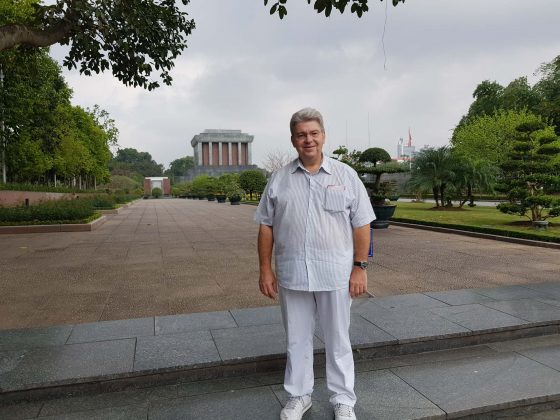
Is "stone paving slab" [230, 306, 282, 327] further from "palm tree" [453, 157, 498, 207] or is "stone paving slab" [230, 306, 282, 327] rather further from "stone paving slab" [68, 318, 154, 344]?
"palm tree" [453, 157, 498, 207]

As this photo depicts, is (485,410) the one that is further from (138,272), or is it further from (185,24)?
(185,24)

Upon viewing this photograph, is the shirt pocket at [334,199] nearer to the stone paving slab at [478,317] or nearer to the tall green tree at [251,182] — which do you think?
the stone paving slab at [478,317]

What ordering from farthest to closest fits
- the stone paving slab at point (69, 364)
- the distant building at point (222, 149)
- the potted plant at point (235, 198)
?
the distant building at point (222, 149), the potted plant at point (235, 198), the stone paving slab at point (69, 364)

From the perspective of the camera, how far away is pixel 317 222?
2277mm

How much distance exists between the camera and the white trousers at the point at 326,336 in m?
2.32

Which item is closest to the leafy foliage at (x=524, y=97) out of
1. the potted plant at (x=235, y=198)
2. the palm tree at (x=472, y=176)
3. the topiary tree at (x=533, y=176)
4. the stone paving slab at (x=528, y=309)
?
the palm tree at (x=472, y=176)

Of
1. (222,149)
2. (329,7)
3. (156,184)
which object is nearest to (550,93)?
(329,7)

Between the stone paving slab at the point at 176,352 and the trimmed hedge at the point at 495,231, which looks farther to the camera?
the trimmed hedge at the point at 495,231

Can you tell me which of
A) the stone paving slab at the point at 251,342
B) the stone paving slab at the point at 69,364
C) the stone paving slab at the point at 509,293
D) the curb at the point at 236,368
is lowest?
the curb at the point at 236,368

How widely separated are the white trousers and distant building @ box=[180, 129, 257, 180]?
3670 inches

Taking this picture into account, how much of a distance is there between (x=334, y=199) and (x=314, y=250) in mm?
295

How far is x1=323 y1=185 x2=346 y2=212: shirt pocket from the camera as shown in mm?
2258

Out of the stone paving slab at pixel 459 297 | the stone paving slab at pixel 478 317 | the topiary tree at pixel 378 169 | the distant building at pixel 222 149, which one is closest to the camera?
the stone paving slab at pixel 478 317

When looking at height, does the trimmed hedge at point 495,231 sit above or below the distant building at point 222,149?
below
